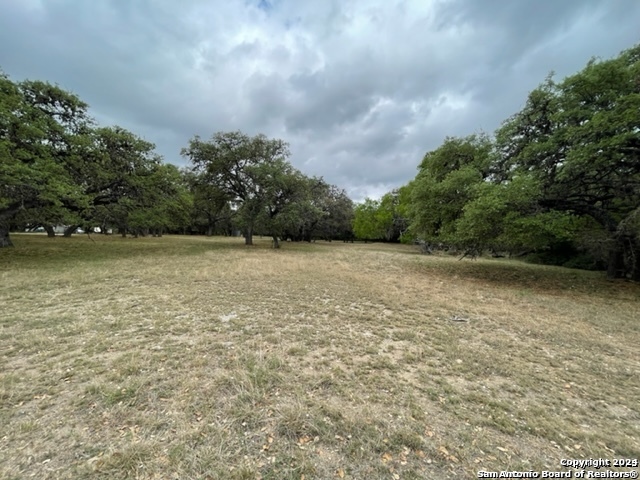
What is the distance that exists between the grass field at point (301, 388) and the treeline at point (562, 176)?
4125 mm

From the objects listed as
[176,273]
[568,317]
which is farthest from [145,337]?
[568,317]

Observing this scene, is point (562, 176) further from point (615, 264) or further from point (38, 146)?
point (38, 146)

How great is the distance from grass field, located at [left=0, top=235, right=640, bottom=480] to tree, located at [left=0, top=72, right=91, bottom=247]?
5.99 m

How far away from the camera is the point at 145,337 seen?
3.88 meters

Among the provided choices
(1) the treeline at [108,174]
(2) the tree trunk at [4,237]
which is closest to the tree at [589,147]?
(1) the treeline at [108,174]

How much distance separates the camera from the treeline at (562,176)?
8.00 metres

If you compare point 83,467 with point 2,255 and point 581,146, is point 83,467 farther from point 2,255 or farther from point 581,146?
point 2,255

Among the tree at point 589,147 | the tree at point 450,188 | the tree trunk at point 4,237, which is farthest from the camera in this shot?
the tree trunk at point 4,237

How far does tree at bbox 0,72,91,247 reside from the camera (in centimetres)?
927

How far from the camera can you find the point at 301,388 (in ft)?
9.11

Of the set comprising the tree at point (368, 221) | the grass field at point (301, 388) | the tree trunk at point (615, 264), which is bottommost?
the grass field at point (301, 388)

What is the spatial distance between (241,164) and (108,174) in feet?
31.0

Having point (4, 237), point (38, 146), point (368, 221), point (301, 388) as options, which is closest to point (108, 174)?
point (38, 146)

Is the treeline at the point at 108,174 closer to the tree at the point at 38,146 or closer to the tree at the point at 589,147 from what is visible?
the tree at the point at 38,146
